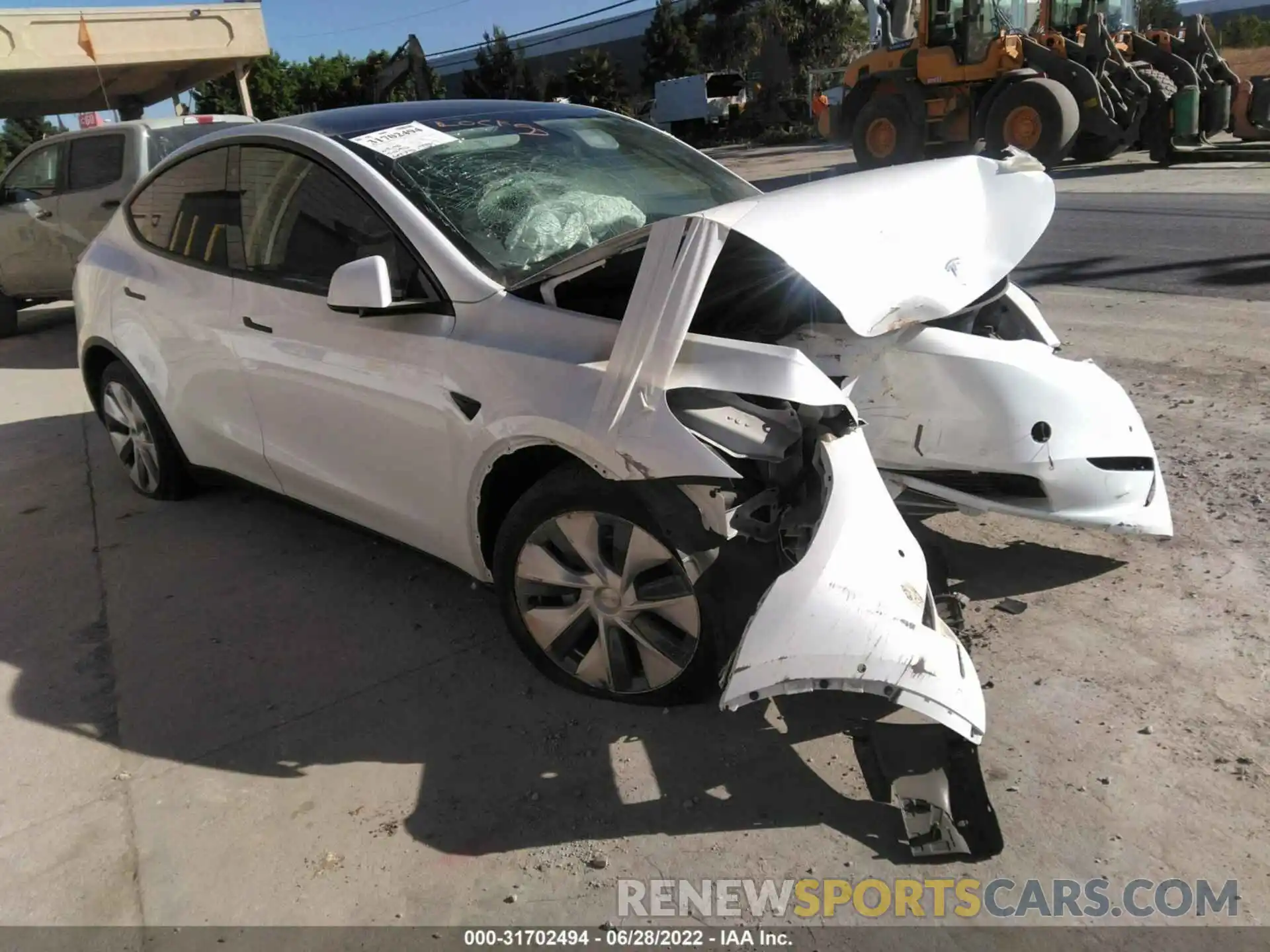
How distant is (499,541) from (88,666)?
1.70 m

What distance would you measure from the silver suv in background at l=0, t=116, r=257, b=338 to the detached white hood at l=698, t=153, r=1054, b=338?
23.6 feet

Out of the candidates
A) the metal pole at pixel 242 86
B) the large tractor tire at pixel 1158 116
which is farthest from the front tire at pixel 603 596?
the metal pole at pixel 242 86

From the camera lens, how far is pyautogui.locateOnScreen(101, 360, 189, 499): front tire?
4715mm

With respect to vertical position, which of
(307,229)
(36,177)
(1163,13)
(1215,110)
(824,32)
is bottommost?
(307,229)

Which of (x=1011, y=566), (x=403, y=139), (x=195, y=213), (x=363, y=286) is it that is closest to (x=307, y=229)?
(x=403, y=139)

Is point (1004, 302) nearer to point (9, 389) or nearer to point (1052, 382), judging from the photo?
point (1052, 382)

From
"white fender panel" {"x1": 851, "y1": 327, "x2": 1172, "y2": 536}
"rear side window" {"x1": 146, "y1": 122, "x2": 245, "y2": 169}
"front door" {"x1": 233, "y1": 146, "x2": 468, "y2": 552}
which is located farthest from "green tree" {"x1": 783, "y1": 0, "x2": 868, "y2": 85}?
"white fender panel" {"x1": 851, "y1": 327, "x2": 1172, "y2": 536}

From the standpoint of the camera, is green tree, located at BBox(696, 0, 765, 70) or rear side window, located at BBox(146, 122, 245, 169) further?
green tree, located at BBox(696, 0, 765, 70)

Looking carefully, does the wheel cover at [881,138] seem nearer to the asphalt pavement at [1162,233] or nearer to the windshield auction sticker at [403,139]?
the asphalt pavement at [1162,233]

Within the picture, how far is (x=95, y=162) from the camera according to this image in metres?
8.99

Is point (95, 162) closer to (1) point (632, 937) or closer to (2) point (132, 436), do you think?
(2) point (132, 436)

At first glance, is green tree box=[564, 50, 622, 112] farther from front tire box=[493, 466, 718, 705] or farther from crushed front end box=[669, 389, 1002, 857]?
crushed front end box=[669, 389, 1002, 857]

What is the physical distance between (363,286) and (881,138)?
16.2m

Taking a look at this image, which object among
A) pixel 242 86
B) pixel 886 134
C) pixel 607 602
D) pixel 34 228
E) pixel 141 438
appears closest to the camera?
pixel 607 602
